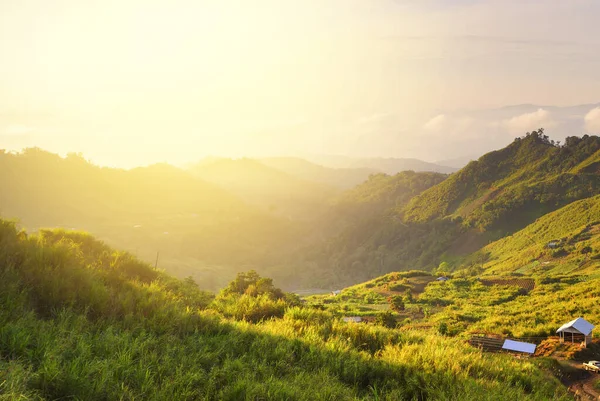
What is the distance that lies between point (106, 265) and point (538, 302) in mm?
38060

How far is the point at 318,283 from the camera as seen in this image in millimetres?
129000

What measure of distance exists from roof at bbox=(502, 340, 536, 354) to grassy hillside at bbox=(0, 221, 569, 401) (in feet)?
44.4

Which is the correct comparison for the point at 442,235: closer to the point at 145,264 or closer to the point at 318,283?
the point at 318,283

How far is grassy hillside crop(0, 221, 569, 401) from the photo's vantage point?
475cm

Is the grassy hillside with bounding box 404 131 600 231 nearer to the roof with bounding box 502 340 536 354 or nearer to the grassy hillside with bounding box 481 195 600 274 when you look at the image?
the grassy hillside with bounding box 481 195 600 274

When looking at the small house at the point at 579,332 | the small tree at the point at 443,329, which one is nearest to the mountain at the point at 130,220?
the small tree at the point at 443,329

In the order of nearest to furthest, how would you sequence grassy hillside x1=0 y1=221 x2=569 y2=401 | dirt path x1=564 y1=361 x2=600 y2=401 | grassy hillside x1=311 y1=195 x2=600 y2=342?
grassy hillside x1=0 y1=221 x2=569 y2=401 → dirt path x1=564 y1=361 x2=600 y2=401 → grassy hillside x1=311 y1=195 x2=600 y2=342

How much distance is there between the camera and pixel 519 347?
784 inches

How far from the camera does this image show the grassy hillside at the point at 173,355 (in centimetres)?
475

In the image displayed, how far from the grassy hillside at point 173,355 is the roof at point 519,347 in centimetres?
1352

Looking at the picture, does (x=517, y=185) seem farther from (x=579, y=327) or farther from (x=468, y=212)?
(x=579, y=327)

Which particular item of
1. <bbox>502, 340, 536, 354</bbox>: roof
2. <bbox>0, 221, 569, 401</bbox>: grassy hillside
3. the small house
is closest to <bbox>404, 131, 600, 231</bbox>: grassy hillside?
the small house

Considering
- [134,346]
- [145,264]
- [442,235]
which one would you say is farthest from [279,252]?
[134,346]

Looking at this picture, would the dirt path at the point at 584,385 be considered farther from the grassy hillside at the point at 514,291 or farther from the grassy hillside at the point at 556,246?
the grassy hillside at the point at 556,246
